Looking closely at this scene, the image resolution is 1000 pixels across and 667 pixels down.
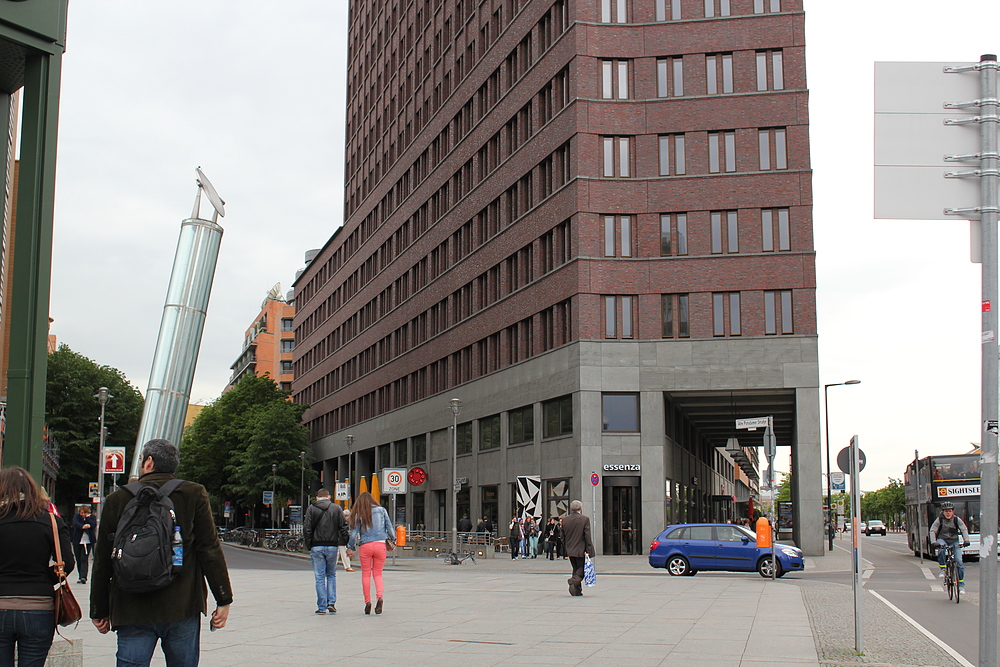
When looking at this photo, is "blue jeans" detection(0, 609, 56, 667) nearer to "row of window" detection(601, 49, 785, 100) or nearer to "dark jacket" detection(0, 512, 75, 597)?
"dark jacket" detection(0, 512, 75, 597)

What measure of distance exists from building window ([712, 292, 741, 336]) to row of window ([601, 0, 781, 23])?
1231 centimetres

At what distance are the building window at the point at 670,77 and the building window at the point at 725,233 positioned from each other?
5.66 metres

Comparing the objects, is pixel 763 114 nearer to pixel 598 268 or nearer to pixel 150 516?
pixel 598 268

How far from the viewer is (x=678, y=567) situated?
27922 mm

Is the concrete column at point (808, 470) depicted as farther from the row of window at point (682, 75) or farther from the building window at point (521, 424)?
the row of window at point (682, 75)

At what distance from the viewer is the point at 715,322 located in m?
42.7

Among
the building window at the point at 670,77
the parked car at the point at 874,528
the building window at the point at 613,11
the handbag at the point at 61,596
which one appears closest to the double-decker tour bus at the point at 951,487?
the building window at the point at 670,77

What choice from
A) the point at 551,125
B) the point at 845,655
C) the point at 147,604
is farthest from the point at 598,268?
the point at 147,604

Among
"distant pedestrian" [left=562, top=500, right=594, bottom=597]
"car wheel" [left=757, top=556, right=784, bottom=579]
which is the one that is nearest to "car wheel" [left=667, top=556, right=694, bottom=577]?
"car wheel" [left=757, top=556, right=784, bottom=579]

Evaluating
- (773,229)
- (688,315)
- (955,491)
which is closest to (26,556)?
(955,491)

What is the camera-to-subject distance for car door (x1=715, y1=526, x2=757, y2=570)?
27.4m

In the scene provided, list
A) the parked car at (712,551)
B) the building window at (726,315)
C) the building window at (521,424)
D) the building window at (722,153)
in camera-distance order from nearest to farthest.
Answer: the parked car at (712,551), the building window at (726,315), the building window at (722,153), the building window at (521,424)

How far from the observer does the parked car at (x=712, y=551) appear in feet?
89.6

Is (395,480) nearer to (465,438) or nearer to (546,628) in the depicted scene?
(465,438)
